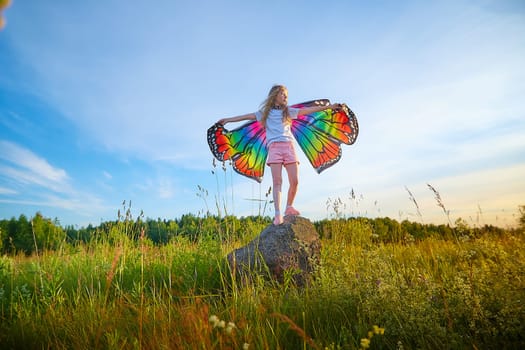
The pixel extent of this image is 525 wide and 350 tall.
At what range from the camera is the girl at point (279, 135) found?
18.4ft

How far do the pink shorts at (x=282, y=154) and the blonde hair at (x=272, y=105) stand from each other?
51 cm

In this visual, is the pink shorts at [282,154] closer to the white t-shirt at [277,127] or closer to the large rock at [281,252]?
the white t-shirt at [277,127]

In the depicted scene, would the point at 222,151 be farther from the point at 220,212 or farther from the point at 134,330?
the point at 134,330

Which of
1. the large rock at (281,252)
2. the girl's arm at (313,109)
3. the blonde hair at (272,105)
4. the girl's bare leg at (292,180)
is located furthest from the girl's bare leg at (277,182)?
the girl's arm at (313,109)

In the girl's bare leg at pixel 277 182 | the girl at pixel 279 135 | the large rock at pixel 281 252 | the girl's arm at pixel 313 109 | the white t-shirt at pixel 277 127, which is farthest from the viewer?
the girl's arm at pixel 313 109

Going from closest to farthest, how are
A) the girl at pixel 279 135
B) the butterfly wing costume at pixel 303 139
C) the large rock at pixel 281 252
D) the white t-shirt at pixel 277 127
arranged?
the large rock at pixel 281 252, the girl at pixel 279 135, the white t-shirt at pixel 277 127, the butterfly wing costume at pixel 303 139

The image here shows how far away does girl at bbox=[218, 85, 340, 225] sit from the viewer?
560cm

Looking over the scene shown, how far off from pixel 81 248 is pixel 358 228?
547cm

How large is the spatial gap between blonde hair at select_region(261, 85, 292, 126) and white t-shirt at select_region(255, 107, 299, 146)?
0.06m

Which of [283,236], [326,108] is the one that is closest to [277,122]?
[326,108]

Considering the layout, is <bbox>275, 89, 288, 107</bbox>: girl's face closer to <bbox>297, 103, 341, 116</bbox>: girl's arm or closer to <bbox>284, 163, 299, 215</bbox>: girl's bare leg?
<bbox>297, 103, 341, 116</bbox>: girl's arm

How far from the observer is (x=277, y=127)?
586 centimetres

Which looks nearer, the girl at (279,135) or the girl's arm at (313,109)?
the girl at (279,135)

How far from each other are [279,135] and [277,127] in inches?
6.4
